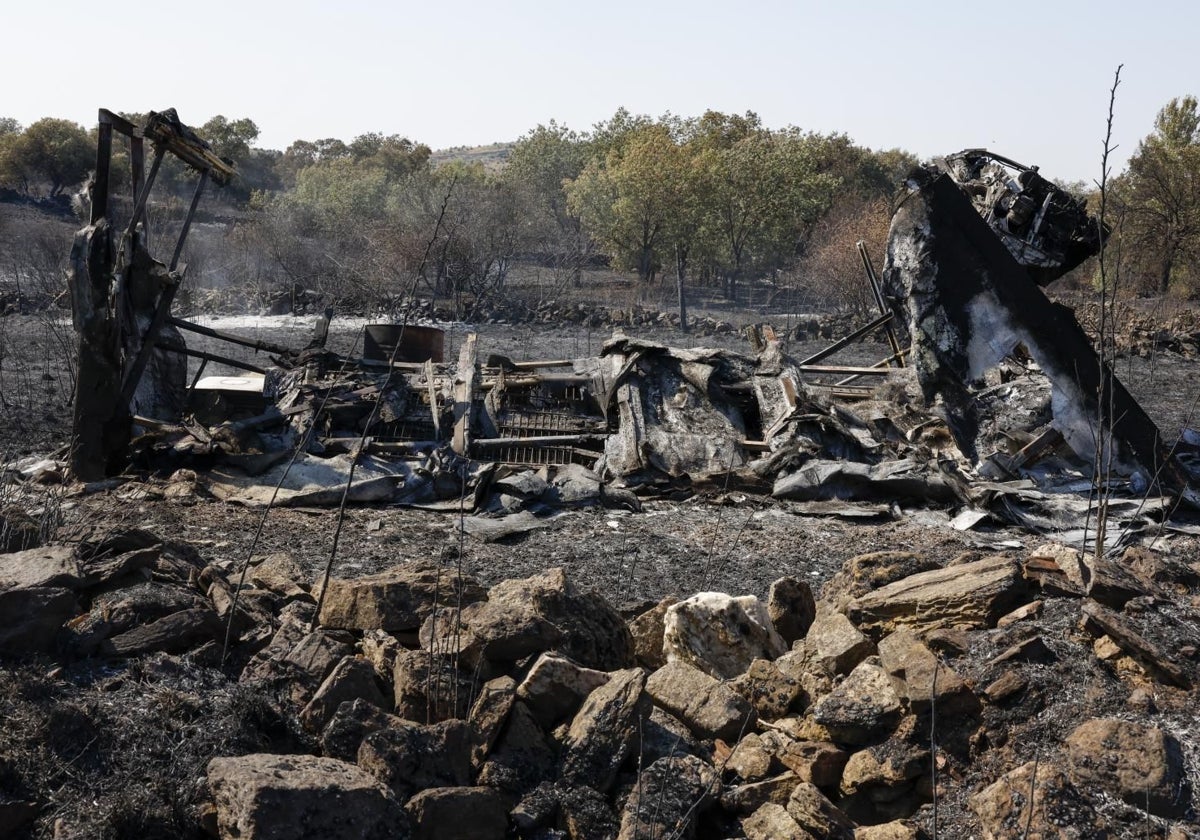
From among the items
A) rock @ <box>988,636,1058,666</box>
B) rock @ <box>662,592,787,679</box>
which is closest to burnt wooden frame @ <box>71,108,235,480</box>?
rock @ <box>662,592,787,679</box>

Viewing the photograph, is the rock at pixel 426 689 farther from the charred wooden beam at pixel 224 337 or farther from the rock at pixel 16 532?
the charred wooden beam at pixel 224 337

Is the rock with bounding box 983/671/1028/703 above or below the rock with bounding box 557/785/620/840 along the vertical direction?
above

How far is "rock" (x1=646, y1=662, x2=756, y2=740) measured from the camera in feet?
14.0

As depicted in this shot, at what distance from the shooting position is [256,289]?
101 ft

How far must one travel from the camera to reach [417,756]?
12.2 feet

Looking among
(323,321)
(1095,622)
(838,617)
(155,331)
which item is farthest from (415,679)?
(323,321)

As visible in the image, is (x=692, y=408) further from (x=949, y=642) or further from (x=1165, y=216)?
(x=1165, y=216)

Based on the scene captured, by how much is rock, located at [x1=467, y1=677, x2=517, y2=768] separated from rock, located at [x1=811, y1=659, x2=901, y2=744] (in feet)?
4.07

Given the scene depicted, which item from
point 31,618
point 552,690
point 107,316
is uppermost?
point 107,316

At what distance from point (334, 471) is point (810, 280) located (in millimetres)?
24900

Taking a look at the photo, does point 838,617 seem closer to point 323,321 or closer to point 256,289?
point 323,321

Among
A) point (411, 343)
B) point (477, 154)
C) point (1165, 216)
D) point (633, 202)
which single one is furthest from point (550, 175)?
point (477, 154)

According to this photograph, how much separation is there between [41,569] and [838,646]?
348cm

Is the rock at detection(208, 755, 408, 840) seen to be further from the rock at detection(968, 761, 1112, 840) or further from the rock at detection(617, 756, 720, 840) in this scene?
the rock at detection(968, 761, 1112, 840)
